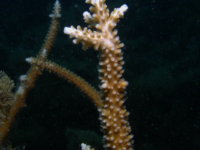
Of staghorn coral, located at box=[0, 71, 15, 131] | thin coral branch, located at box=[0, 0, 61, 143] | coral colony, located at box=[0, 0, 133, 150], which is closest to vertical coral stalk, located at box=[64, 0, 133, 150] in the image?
coral colony, located at box=[0, 0, 133, 150]

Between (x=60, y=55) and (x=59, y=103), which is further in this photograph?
(x=60, y=55)

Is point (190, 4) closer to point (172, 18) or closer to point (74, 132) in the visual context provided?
point (172, 18)

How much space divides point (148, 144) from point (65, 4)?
977cm

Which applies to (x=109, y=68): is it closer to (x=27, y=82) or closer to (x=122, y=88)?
(x=122, y=88)

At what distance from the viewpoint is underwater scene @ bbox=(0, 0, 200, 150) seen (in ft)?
12.8

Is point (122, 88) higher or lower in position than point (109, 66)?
lower

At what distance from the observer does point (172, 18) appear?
7.28 metres

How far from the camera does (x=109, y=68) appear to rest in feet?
5.54

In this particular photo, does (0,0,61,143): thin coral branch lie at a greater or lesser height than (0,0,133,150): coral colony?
greater

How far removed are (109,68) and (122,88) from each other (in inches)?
11.2

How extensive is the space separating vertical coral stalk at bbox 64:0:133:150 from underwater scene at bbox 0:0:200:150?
0.06 ft

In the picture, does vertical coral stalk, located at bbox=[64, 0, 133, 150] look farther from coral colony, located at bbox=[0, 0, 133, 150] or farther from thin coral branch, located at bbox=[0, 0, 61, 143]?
thin coral branch, located at bbox=[0, 0, 61, 143]

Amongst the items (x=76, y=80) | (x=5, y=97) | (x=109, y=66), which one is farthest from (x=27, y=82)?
(x=109, y=66)

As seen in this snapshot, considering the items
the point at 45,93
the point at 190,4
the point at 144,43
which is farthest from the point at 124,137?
the point at 190,4
